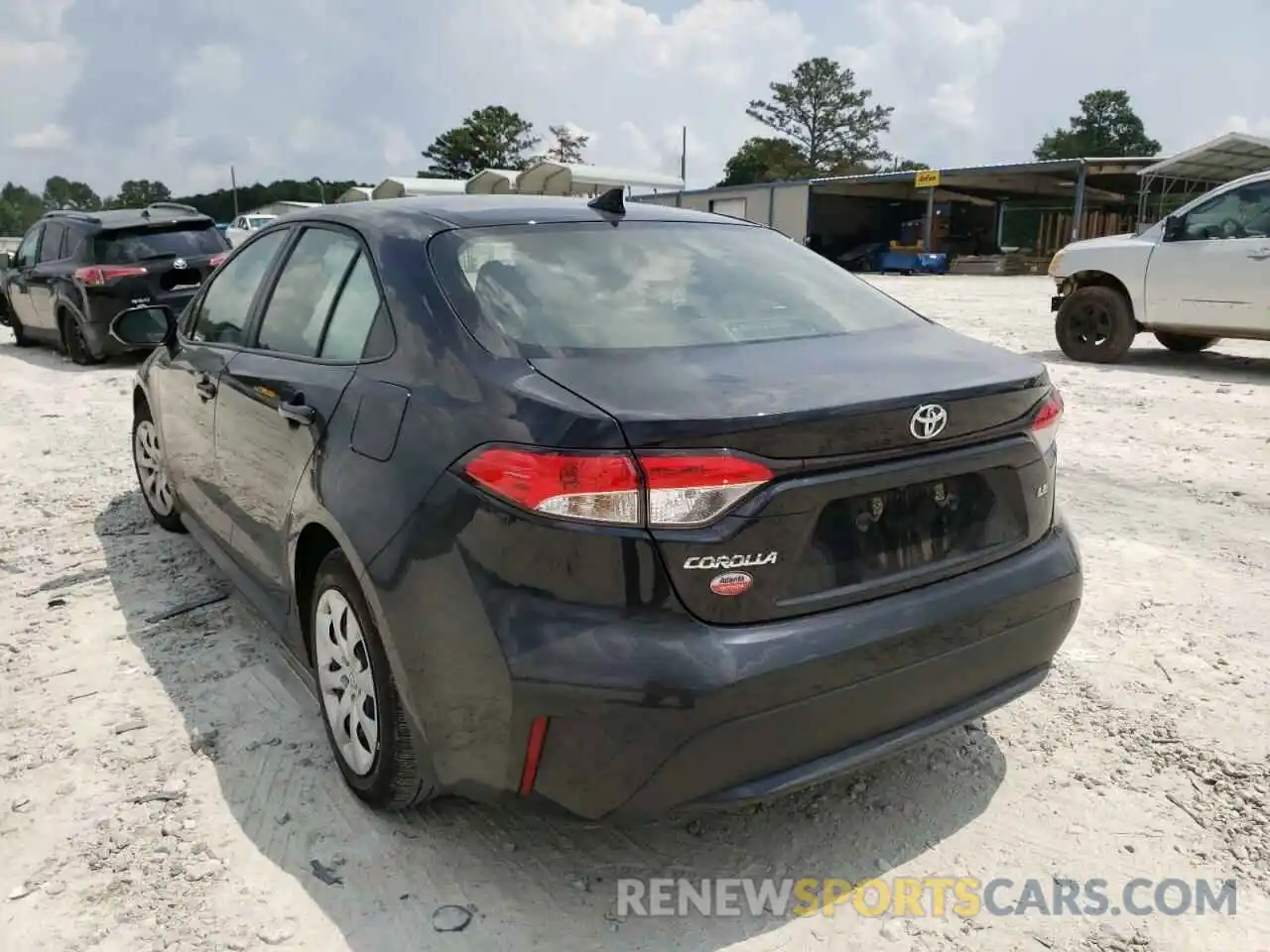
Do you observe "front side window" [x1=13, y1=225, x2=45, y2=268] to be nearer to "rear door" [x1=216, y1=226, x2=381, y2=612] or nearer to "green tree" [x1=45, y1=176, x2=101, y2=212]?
"rear door" [x1=216, y1=226, x2=381, y2=612]

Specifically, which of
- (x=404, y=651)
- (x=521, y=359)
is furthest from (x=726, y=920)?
(x=521, y=359)

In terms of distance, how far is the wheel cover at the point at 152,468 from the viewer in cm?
467

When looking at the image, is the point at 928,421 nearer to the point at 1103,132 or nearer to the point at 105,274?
the point at 105,274

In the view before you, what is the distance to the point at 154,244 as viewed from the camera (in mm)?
10398

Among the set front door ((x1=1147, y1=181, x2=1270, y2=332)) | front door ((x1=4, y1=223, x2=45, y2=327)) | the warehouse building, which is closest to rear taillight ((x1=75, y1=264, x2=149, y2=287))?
front door ((x1=4, y1=223, x2=45, y2=327))

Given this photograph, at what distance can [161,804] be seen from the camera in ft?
8.84

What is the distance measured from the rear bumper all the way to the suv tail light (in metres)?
0.20

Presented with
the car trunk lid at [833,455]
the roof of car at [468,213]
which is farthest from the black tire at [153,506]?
the car trunk lid at [833,455]

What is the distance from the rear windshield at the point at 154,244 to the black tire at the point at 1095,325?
29.5 feet

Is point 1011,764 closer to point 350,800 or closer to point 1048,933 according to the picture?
point 1048,933

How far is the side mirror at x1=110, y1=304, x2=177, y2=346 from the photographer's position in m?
4.27

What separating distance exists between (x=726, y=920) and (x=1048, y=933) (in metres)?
0.73

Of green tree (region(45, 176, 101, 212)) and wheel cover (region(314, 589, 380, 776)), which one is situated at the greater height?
green tree (region(45, 176, 101, 212))

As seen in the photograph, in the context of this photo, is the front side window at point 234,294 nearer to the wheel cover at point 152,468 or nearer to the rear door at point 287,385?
the rear door at point 287,385
